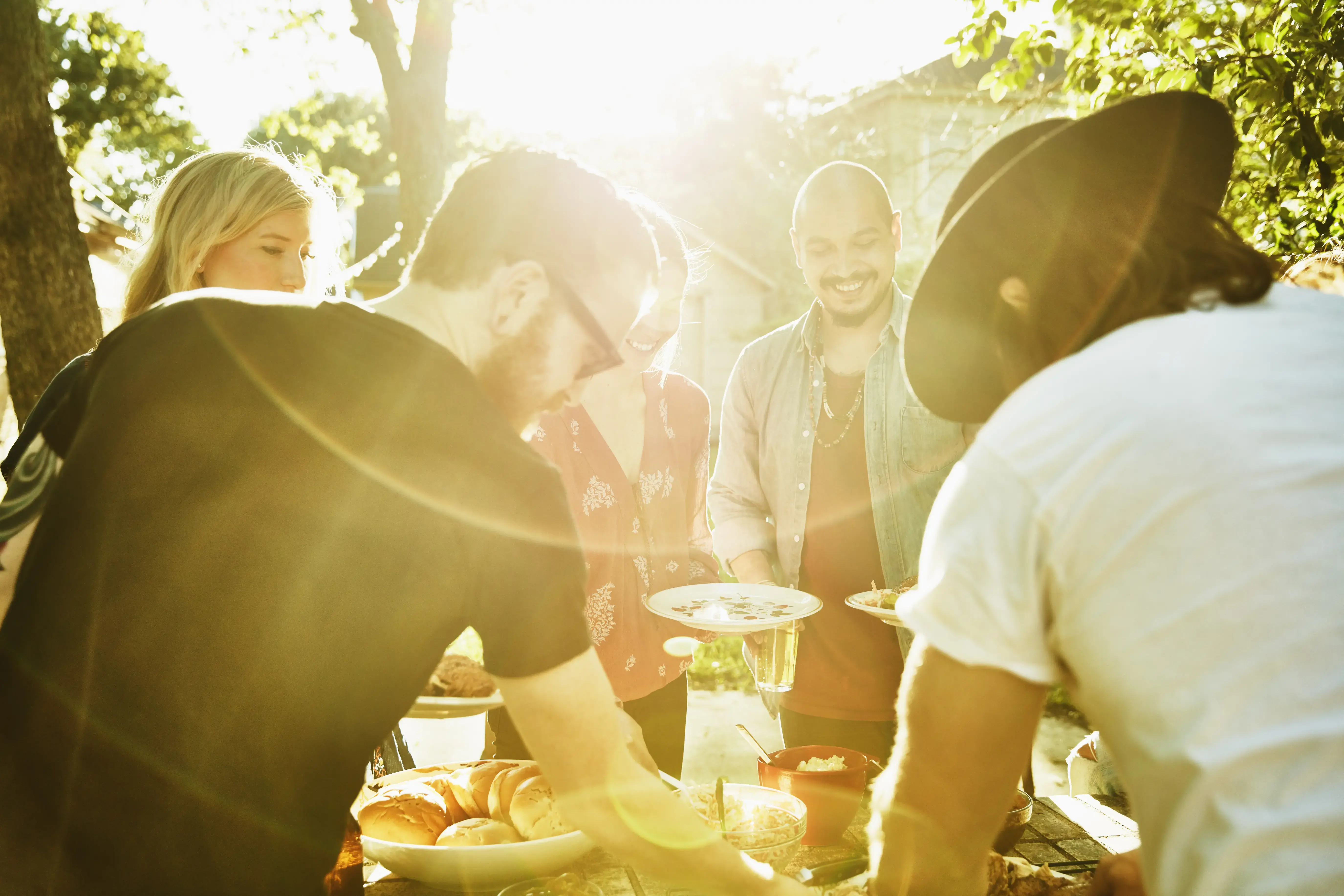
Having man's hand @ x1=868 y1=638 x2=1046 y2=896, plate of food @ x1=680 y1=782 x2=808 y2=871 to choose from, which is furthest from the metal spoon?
man's hand @ x1=868 y1=638 x2=1046 y2=896

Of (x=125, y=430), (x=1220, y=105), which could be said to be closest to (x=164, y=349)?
(x=125, y=430)

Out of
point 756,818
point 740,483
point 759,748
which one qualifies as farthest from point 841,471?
point 756,818

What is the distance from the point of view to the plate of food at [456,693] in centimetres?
156

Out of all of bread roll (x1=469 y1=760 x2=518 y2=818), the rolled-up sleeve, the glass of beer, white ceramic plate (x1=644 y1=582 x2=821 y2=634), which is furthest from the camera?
the rolled-up sleeve

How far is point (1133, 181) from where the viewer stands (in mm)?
1249

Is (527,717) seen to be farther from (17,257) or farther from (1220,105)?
(17,257)

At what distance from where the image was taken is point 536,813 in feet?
6.07

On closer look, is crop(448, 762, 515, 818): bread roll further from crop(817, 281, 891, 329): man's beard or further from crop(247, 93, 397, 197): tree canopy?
crop(247, 93, 397, 197): tree canopy

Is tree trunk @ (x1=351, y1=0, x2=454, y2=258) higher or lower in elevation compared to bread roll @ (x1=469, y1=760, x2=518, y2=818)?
higher

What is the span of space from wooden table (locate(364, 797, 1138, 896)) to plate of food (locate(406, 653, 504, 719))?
488mm

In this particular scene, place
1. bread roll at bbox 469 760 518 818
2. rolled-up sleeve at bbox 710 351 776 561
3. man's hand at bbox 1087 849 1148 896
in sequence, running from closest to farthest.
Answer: man's hand at bbox 1087 849 1148 896 → bread roll at bbox 469 760 518 818 → rolled-up sleeve at bbox 710 351 776 561

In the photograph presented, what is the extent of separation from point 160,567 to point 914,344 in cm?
113

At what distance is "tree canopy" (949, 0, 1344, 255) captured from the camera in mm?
3572

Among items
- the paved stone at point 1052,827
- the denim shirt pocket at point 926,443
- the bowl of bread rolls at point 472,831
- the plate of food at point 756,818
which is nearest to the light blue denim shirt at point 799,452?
the denim shirt pocket at point 926,443
